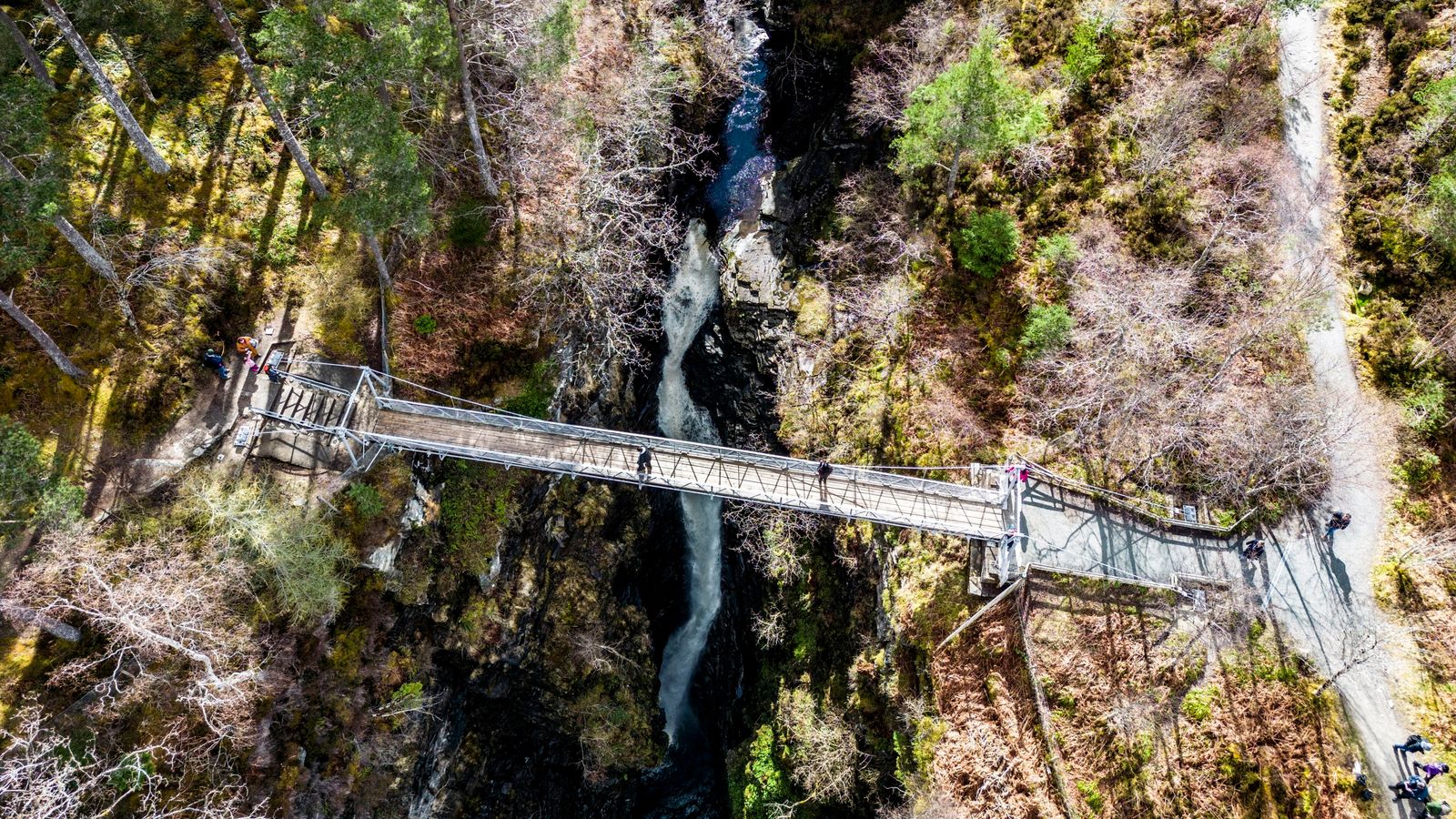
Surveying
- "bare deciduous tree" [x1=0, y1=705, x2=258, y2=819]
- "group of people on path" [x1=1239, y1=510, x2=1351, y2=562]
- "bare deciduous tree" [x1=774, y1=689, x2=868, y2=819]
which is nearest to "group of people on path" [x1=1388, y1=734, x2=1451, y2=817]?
"group of people on path" [x1=1239, y1=510, x2=1351, y2=562]

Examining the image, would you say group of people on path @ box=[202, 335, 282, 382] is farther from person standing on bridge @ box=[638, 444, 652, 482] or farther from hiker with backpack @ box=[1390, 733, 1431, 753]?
hiker with backpack @ box=[1390, 733, 1431, 753]

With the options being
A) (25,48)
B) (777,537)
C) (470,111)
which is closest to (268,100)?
(25,48)

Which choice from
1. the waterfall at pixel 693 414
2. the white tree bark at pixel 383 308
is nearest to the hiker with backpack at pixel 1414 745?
the waterfall at pixel 693 414

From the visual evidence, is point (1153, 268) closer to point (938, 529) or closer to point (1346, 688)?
point (938, 529)

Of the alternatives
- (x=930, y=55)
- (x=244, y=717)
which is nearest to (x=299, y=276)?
(x=244, y=717)

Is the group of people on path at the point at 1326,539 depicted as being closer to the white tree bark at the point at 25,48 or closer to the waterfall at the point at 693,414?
the waterfall at the point at 693,414
